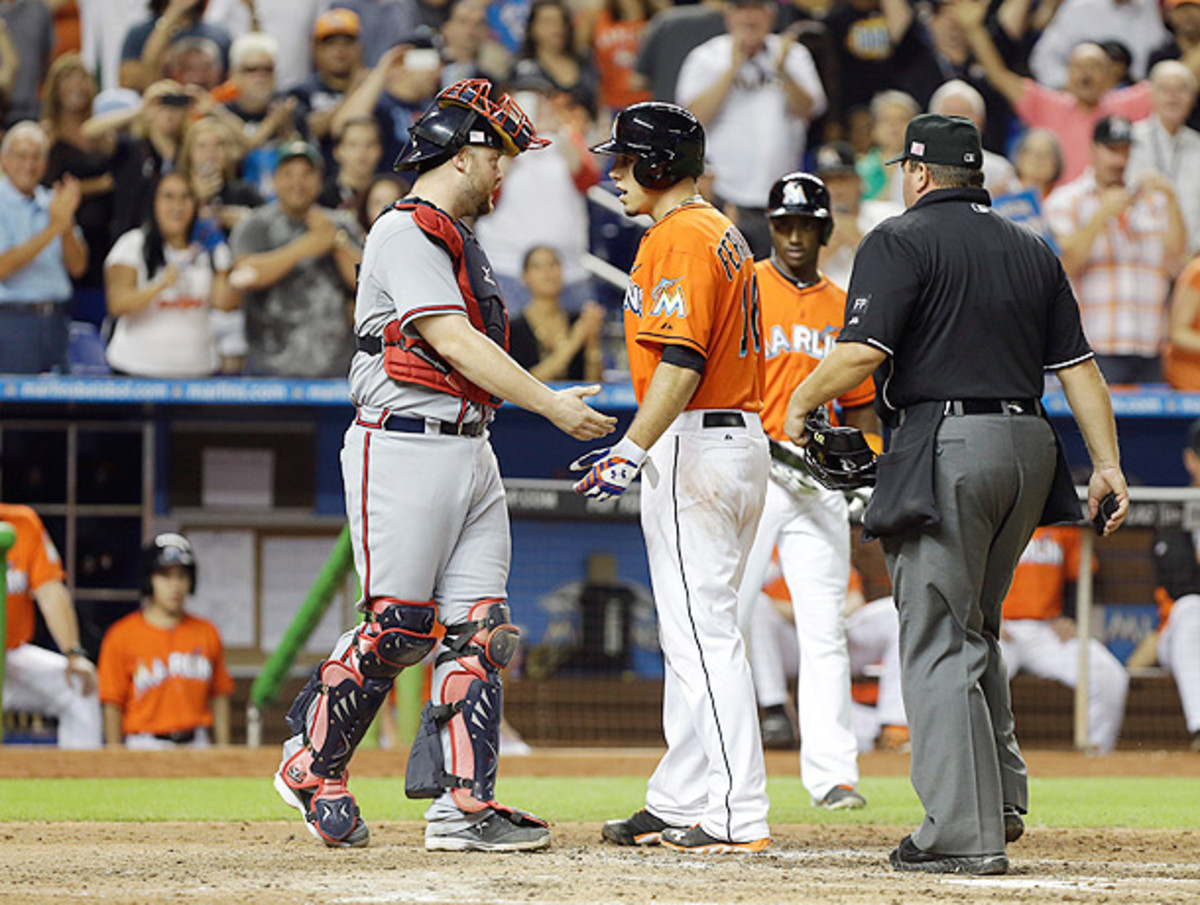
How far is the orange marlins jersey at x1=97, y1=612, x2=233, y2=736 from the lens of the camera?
367 inches

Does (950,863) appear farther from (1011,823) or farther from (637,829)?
(637,829)

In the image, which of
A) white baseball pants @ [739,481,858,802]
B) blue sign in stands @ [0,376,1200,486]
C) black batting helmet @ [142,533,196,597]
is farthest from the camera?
blue sign in stands @ [0,376,1200,486]

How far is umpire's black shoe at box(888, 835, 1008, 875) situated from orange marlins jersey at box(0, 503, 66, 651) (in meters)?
5.77

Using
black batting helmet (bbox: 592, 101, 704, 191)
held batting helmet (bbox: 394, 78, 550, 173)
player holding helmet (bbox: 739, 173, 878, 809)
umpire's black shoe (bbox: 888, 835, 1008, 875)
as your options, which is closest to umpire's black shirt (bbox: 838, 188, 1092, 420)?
black batting helmet (bbox: 592, 101, 704, 191)

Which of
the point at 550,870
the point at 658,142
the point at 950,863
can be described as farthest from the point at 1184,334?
the point at 550,870

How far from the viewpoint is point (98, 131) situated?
37.2ft

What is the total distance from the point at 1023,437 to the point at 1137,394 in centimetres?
598

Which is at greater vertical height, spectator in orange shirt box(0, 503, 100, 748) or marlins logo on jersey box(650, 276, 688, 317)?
marlins logo on jersey box(650, 276, 688, 317)

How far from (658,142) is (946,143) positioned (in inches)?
33.2

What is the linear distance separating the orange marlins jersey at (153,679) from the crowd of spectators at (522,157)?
73.8 inches

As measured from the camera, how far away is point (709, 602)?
509 centimetres

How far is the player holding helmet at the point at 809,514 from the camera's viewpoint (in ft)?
21.5

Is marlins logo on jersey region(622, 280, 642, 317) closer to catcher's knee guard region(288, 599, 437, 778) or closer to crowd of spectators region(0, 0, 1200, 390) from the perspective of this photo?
catcher's knee guard region(288, 599, 437, 778)

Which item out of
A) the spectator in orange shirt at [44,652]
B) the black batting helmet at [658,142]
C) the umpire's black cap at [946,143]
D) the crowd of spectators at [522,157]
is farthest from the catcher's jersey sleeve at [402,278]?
the spectator in orange shirt at [44,652]
